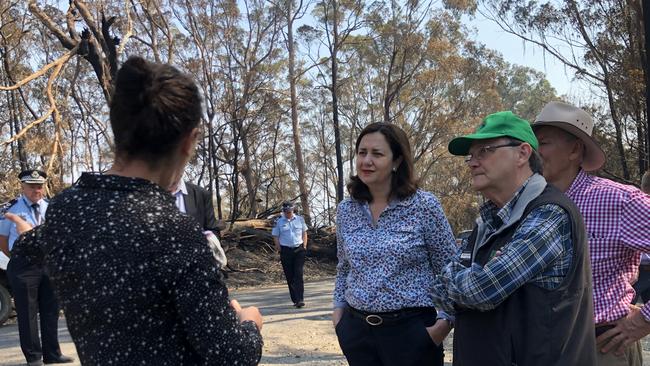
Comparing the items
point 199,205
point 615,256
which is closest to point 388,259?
point 615,256

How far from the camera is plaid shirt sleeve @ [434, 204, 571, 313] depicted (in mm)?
1867

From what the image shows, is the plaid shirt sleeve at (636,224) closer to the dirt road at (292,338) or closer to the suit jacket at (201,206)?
the suit jacket at (201,206)

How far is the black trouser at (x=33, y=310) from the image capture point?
564cm

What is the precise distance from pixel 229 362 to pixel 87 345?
354 mm

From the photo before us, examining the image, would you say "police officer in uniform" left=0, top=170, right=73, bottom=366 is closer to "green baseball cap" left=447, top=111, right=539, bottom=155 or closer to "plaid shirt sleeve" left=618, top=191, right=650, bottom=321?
"green baseball cap" left=447, top=111, right=539, bottom=155

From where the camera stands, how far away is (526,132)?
2238 mm

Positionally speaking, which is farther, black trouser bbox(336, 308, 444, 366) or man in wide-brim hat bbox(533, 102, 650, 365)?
black trouser bbox(336, 308, 444, 366)

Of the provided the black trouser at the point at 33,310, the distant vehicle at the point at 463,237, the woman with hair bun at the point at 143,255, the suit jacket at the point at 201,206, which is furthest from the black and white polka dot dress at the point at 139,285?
the black trouser at the point at 33,310

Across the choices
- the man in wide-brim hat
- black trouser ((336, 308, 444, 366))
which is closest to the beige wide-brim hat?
the man in wide-brim hat

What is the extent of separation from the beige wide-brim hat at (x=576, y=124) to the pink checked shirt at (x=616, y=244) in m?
0.31

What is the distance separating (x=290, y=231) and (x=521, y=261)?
9.18 metres

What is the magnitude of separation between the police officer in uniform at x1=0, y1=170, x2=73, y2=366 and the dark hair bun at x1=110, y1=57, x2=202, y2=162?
4.82 metres

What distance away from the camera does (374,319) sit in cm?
266

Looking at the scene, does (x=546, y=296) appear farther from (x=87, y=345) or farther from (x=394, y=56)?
(x=394, y=56)
